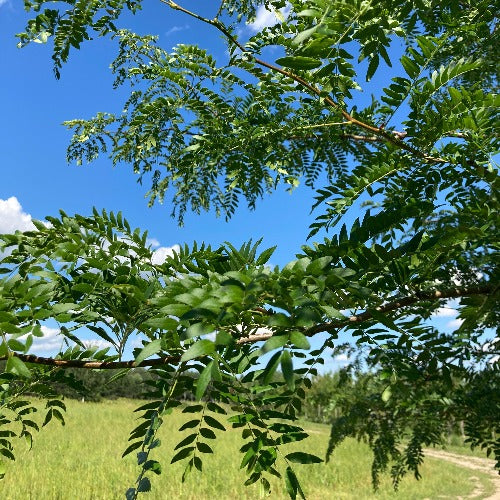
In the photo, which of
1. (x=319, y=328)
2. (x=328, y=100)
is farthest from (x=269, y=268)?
(x=328, y=100)

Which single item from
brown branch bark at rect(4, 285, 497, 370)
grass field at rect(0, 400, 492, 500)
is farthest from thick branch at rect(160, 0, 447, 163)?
grass field at rect(0, 400, 492, 500)

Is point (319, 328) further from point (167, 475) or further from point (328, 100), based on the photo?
point (167, 475)

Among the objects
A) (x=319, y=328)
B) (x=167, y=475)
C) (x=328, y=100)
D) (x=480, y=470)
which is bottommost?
(x=480, y=470)

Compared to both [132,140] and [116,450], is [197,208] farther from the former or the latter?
[116,450]

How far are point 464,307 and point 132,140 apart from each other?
252 cm

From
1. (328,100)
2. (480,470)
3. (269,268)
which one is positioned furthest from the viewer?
(480,470)

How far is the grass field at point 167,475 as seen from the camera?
8867 mm

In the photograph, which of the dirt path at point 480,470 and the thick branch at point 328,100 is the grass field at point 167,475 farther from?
the thick branch at point 328,100

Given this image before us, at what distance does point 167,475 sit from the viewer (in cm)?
1068

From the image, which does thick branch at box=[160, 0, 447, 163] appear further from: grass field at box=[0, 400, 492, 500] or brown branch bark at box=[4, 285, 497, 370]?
grass field at box=[0, 400, 492, 500]

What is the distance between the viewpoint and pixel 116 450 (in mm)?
13750

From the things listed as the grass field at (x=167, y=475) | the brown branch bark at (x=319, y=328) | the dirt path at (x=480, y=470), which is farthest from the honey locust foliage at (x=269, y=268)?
the dirt path at (x=480, y=470)

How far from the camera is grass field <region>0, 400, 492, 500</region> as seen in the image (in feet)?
Answer: 29.1

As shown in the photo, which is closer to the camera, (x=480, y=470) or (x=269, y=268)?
(x=269, y=268)
